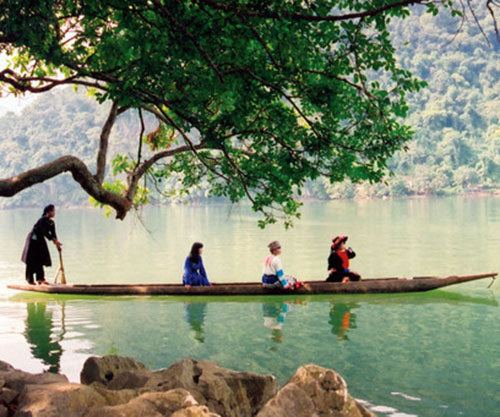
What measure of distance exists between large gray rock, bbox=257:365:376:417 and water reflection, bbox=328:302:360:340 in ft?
15.0

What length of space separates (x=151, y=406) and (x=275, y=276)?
7936 millimetres

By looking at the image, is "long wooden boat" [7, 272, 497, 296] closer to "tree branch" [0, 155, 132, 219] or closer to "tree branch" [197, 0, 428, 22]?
"tree branch" [0, 155, 132, 219]

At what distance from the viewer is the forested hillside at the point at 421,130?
83.4m

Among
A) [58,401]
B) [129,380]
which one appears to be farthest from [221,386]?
[58,401]

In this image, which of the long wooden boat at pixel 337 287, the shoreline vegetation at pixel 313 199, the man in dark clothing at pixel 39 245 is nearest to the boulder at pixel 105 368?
the long wooden boat at pixel 337 287

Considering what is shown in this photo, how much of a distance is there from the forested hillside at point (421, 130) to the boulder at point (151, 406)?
72.0 m

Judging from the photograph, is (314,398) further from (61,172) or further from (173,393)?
(61,172)

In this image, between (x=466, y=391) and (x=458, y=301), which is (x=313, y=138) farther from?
(x=458, y=301)

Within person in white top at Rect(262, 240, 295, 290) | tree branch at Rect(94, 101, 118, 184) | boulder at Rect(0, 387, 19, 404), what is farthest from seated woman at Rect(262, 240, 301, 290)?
boulder at Rect(0, 387, 19, 404)

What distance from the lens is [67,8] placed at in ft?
26.7

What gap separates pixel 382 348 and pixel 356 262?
1213cm

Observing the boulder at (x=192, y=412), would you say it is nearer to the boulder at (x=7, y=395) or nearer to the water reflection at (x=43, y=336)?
the boulder at (x=7, y=395)

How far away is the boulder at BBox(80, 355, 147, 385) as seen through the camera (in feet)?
17.2

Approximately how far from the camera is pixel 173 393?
4004mm
